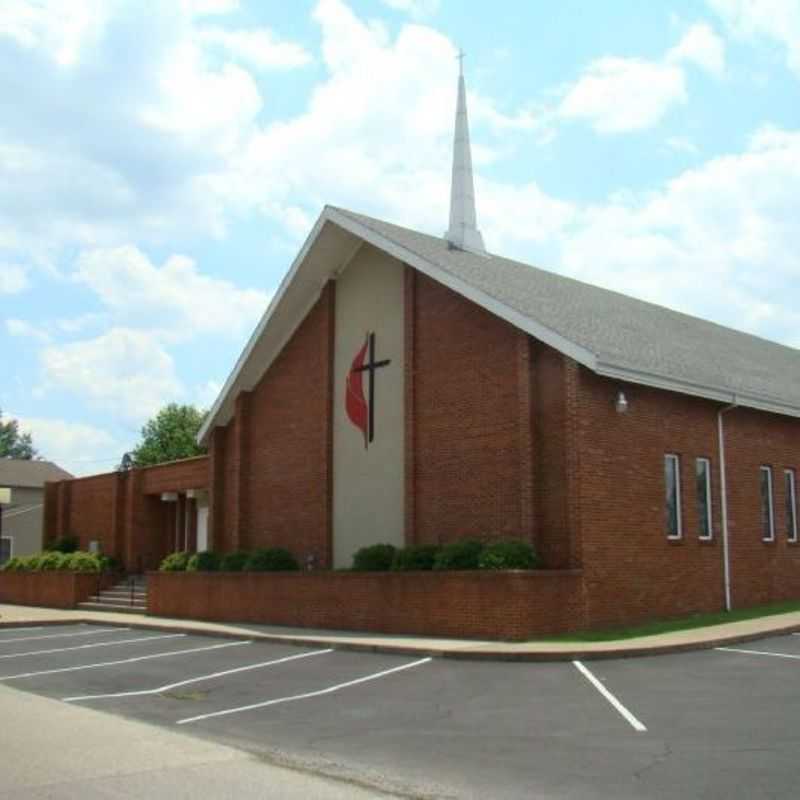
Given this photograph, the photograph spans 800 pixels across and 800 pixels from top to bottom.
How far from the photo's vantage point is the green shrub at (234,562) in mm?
24328

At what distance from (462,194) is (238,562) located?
1075cm

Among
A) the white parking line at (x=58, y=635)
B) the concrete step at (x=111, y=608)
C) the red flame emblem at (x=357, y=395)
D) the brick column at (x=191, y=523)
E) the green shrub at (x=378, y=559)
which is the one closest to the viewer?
the green shrub at (x=378, y=559)

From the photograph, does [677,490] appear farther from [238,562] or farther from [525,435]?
[238,562]

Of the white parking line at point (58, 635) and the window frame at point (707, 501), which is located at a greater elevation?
the window frame at point (707, 501)

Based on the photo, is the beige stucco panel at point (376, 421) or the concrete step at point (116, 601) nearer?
the beige stucco panel at point (376, 421)

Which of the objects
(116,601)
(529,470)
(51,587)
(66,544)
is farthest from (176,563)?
(66,544)

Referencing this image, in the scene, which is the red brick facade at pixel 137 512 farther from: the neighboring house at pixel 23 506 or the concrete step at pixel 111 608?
the neighboring house at pixel 23 506

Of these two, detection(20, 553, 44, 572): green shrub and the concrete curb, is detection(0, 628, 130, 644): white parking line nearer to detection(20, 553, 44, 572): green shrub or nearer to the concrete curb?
the concrete curb

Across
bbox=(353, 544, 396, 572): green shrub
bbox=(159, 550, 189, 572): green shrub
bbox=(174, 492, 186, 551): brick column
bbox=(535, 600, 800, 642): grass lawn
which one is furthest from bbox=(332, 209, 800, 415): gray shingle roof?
bbox=(174, 492, 186, 551): brick column

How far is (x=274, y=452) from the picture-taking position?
1040 inches

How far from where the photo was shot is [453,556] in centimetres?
1827

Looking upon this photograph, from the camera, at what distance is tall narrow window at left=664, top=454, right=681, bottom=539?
19.8 meters

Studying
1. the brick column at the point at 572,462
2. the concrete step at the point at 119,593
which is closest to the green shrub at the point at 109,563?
the concrete step at the point at 119,593

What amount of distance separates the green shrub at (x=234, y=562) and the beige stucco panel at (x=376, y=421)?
2.15 m
